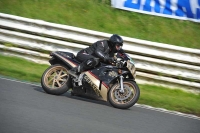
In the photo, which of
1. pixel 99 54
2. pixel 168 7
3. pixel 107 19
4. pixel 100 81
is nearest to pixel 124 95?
pixel 100 81

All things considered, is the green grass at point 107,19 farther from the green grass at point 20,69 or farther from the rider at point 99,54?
the rider at point 99,54

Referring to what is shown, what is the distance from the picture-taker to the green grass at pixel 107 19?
1216cm

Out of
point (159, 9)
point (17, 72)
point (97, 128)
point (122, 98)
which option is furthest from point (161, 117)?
point (159, 9)

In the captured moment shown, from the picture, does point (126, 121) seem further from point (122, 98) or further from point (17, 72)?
point (17, 72)

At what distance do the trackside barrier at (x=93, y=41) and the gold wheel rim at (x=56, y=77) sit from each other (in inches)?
88.7

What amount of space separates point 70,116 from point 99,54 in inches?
75.9

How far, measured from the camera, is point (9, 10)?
41.9 feet

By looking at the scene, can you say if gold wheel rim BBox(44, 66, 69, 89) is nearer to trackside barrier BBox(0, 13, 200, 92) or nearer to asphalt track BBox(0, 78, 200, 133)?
asphalt track BBox(0, 78, 200, 133)

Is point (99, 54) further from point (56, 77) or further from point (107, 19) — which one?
point (107, 19)

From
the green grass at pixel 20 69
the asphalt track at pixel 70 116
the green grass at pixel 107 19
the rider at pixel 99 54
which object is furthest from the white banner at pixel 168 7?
the asphalt track at pixel 70 116

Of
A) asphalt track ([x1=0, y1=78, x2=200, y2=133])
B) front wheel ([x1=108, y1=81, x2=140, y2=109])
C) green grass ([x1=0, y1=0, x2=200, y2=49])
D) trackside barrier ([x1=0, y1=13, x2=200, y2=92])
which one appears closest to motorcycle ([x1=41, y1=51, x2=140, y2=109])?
front wheel ([x1=108, y1=81, x2=140, y2=109])

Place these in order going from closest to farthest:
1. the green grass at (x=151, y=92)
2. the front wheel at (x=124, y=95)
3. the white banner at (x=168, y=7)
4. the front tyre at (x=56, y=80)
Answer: the front wheel at (x=124, y=95) < the front tyre at (x=56, y=80) < the green grass at (x=151, y=92) < the white banner at (x=168, y=7)

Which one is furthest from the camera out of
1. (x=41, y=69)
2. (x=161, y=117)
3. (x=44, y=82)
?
(x=41, y=69)

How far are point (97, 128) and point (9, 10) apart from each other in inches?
299
